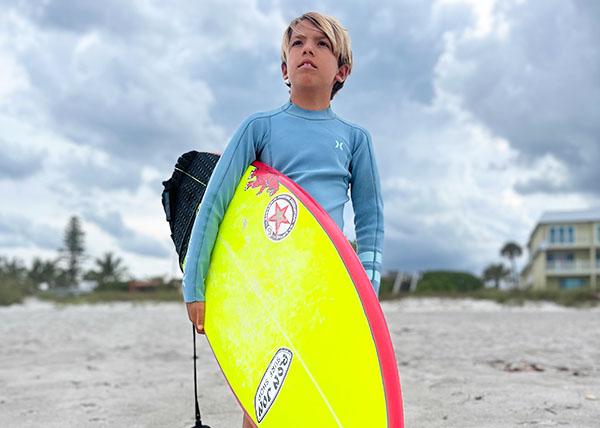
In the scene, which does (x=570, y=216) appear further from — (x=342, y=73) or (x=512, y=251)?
(x=342, y=73)

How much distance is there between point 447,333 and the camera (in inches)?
331

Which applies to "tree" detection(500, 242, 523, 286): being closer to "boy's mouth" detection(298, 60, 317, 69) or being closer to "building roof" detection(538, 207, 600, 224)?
"building roof" detection(538, 207, 600, 224)

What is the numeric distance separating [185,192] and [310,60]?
729mm

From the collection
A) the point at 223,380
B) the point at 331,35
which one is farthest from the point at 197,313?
the point at 223,380

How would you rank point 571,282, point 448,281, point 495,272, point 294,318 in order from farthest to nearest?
point 495,272, point 571,282, point 448,281, point 294,318

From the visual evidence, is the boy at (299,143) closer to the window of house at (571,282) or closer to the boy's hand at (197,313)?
the boy's hand at (197,313)

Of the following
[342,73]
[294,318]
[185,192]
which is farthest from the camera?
[185,192]

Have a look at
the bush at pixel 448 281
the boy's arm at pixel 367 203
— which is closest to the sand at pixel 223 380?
the boy's arm at pixel 367 203

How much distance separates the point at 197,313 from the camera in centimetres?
206

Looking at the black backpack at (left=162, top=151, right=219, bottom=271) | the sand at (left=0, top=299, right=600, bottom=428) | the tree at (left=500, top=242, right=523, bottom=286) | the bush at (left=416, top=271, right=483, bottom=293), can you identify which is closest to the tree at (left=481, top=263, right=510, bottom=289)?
the tree at (left=500, top=242, right=523, bottom=286)

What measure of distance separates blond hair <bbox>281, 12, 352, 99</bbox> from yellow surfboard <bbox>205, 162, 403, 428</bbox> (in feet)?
1.42

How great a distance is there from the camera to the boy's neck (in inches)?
81.3

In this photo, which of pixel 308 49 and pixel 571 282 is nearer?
pixel 308 49

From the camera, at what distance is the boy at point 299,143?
202cm
